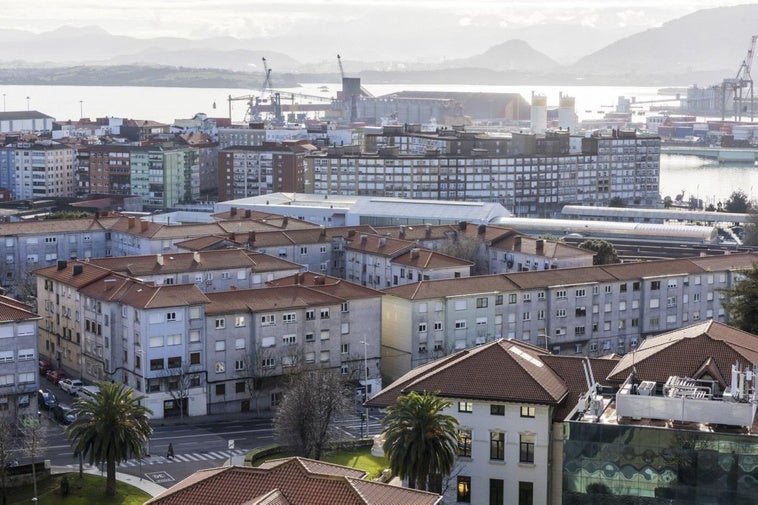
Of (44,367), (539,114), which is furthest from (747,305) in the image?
(539,114)

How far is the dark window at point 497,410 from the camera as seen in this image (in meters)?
20.3

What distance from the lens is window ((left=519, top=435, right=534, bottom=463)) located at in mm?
20203

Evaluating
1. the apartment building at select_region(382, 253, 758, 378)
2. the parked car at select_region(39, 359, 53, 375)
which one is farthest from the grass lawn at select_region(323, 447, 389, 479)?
the parked car at select_region(39, 359, 53, 375)

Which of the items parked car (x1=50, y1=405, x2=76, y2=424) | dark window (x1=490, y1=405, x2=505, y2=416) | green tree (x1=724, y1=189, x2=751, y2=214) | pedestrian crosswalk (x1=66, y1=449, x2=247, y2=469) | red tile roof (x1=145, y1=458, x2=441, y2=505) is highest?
dark window (x1=490, y1=405, x2=505, y2=416)

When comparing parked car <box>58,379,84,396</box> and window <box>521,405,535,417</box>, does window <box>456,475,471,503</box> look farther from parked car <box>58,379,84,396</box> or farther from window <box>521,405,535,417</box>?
parked car <box>58,379,84,396</box>

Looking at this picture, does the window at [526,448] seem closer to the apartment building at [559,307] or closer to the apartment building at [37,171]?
the apartment building at [559,307]

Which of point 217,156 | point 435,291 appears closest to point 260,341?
point 435,291

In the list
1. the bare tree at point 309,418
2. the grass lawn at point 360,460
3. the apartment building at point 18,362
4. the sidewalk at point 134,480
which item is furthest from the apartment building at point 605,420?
the apartment building at point 18,362

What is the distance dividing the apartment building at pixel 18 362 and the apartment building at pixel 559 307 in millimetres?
9249

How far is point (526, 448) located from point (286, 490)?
15.7 ft

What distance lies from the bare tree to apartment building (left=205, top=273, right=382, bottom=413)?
4.94 meters

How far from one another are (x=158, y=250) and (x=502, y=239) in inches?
436

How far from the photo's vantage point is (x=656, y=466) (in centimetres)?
1688

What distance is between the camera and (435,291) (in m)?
35.3
